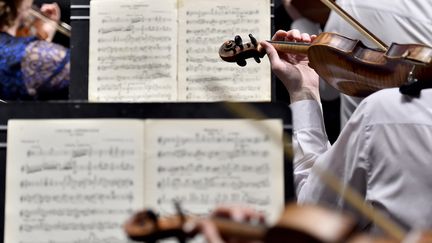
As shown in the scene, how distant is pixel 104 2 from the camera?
6.92 feet

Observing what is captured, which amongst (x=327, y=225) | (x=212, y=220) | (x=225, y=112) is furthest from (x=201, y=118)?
(x=327, y=225)

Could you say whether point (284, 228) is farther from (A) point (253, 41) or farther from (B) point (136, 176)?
(A) point (253, 41)

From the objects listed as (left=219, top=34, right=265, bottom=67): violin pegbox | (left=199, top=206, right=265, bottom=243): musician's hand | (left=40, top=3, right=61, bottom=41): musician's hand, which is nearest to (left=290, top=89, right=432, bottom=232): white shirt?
(left=219, top=34, right=265, bottom=67): violin pegbox

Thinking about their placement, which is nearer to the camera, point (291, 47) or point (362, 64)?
point (362, 64)

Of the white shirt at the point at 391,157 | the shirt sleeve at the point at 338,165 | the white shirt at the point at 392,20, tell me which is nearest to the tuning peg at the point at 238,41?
the shirt sleeve at the point at 338,165

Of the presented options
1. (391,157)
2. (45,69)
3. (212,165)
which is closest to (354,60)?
(391,157)

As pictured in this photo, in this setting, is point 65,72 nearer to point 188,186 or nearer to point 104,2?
point 104,2

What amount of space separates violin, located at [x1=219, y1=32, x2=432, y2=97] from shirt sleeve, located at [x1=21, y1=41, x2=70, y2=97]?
106 centimetres

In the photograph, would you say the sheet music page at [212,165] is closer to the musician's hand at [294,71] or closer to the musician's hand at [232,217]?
the musician's hand at [232,217]

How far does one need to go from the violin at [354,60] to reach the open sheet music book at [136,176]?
45cm

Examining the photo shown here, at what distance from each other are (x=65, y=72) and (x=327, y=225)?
2153mm

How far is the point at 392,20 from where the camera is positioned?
2.51 metres

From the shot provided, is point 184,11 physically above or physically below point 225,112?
above

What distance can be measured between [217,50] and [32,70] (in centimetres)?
107
